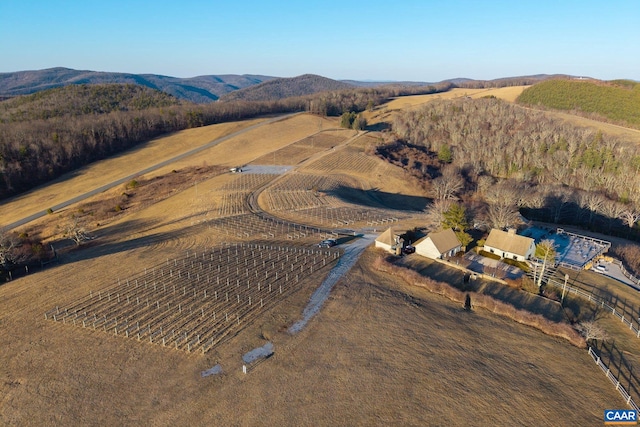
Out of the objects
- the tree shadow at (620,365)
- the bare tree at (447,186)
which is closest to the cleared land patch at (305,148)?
the bare tree at (447,186)

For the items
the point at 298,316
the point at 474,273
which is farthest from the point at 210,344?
the point at 474,273

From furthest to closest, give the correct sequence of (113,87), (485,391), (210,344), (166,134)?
(113,87) < (166,134) < (210,344) < (485,391)

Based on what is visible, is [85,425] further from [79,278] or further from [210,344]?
[79,278]

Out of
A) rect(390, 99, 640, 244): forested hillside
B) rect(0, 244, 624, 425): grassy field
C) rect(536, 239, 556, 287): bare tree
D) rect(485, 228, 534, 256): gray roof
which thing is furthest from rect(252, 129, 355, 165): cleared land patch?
rect(0, 244, 624, 425): grassy field

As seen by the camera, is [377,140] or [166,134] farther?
[166,134]

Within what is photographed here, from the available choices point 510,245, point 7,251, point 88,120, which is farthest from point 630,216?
point 88,120

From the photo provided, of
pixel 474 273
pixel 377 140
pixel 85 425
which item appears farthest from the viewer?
pixel 377 140

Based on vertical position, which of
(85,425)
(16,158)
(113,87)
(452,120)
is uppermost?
(113,87)
